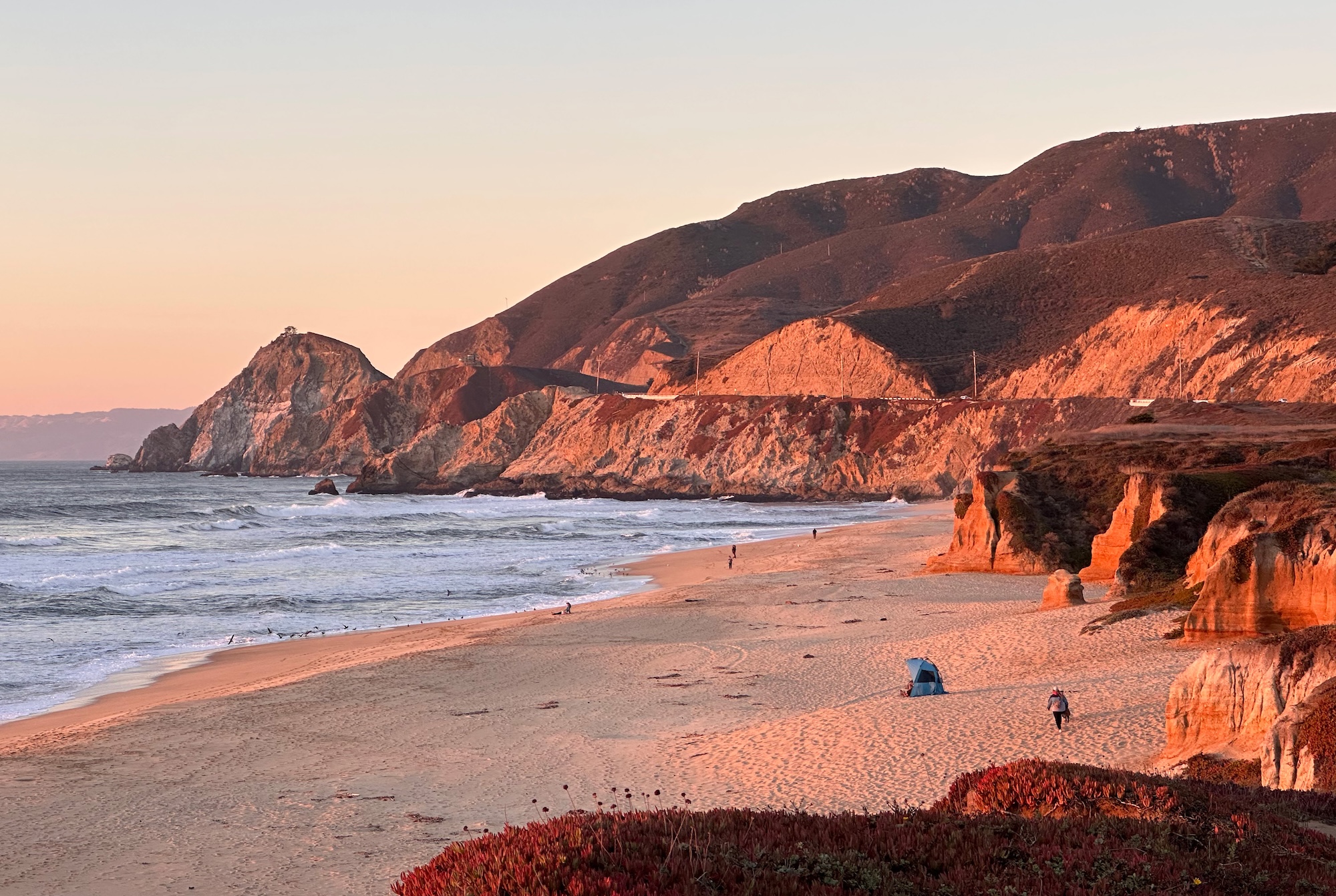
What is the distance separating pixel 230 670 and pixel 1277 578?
22.3 meters

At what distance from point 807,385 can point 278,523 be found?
64129 mm

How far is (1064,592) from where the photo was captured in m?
28.3

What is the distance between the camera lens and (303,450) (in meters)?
186

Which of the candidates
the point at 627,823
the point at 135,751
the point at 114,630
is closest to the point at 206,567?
the point at 114,630

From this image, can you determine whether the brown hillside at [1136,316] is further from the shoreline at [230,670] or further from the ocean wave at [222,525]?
the ocean wave at [222,525]

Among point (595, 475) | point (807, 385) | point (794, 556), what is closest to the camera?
point (794, 556)

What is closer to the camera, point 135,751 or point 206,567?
point 135,751

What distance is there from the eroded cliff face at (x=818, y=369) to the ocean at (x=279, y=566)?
27.0 m

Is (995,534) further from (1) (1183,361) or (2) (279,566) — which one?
(1) (1183,361)

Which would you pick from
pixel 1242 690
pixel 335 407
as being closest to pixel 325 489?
pixel 335 407

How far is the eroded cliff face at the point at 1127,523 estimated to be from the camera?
31734 millimetres

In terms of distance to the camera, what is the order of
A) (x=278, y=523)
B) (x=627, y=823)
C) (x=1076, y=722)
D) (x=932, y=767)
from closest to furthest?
(x=627, y=823) → (x=932, y=767) → (x=1076, y=722) → (x=278, y=523)

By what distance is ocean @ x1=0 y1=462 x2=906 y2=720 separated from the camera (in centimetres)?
3194

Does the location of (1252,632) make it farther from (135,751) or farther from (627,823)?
(135,751)
